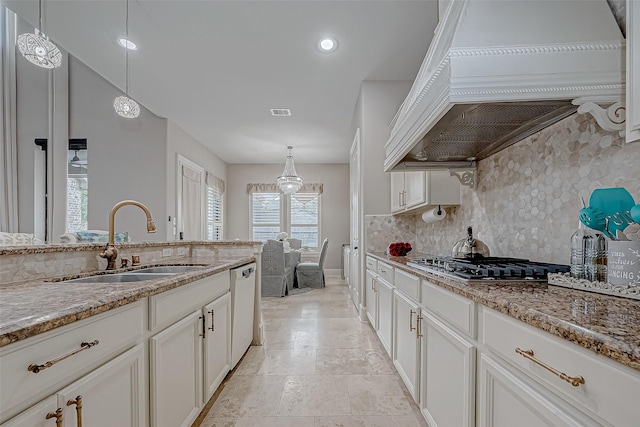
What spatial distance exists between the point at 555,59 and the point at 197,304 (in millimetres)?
1877

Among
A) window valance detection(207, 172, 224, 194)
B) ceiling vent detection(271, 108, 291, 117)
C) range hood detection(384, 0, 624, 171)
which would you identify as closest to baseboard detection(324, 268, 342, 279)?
window valance detection(207, 172, 224, 194)

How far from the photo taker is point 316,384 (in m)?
2.12

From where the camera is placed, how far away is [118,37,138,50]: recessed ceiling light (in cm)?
281

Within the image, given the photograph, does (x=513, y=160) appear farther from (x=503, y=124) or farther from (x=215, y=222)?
(x=215, y=222)

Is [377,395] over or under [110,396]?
under

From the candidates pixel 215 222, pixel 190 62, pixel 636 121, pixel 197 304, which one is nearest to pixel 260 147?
pixel 215 222

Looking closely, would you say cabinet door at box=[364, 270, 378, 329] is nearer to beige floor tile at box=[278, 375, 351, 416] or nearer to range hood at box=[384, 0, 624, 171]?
beige floor tile at box=[278, 375, 351, 416]

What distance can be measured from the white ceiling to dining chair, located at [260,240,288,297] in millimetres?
2130

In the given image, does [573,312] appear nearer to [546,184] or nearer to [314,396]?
[546,184]

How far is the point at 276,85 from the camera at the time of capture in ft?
11.9

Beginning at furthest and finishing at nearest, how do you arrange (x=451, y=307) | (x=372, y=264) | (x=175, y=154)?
(x=175, y=154), (x=372, y=264), (x=451, y=307)

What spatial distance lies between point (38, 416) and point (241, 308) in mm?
1722

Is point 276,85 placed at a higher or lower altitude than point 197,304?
higher

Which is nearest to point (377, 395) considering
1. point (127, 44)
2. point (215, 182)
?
point (127, 44)
